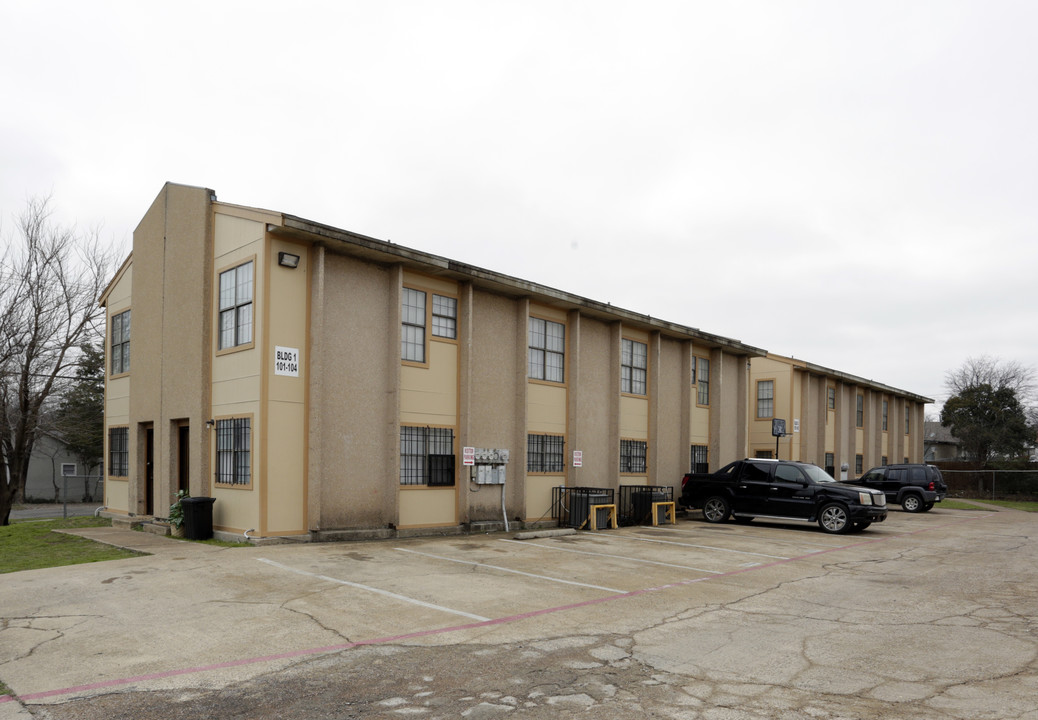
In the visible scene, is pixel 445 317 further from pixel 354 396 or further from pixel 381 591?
pixel 381 591

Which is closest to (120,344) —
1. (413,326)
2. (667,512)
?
(413,326)

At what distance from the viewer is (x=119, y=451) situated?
1989 cm

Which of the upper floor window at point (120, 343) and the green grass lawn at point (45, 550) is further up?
the upper floor window at point (120, 343)

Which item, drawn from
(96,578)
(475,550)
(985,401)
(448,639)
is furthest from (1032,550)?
(985,401)

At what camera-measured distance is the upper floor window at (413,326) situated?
16.6 meters

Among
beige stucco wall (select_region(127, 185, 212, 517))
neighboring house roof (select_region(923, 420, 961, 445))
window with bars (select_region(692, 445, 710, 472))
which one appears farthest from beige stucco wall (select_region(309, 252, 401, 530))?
neighboring house roof (select_region(923, 420, 961, 445))

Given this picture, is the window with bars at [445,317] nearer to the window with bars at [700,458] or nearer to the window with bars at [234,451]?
the window with bars at [234,451]

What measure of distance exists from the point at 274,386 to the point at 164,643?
7.19 m

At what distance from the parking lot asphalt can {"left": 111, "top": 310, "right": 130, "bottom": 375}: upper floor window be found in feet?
24.3

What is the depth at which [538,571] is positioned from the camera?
1209cm

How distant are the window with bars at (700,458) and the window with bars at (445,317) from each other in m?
11.9

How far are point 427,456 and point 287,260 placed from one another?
5.23m

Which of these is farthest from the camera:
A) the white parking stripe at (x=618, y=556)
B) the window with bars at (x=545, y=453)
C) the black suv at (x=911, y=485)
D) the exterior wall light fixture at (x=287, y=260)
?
the black suv at (x=911, y=485)

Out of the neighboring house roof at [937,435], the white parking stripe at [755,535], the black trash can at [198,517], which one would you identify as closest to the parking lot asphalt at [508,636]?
the black trash can at [198,517]
